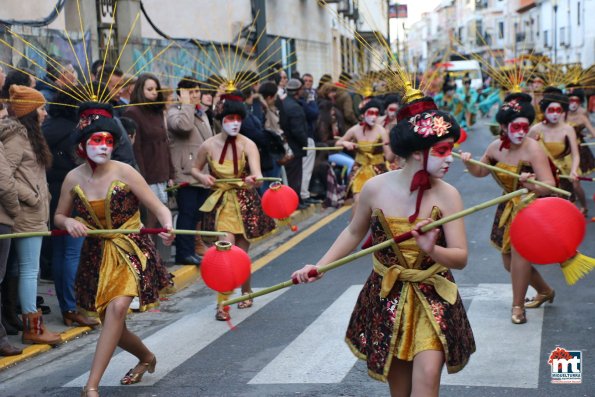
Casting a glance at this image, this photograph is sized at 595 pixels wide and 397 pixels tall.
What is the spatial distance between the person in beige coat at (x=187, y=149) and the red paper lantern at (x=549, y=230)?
6.79 metres

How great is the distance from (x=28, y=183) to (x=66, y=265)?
102 centimetres

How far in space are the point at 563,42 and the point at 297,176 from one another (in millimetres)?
56404

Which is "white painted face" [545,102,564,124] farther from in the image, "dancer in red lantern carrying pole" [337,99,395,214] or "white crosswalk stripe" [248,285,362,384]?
"white crosswalk stripe" [248,285,362,384]

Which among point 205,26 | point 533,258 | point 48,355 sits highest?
point 205,26

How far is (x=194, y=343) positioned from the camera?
8000 mm

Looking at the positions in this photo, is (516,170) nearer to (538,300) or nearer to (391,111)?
(538,300)

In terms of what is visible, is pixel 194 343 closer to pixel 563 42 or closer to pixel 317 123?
pixel 317 123

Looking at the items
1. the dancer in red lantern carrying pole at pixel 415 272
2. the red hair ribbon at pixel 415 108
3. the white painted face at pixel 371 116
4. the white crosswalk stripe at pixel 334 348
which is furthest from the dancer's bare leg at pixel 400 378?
the white painted face at pixel 371 116

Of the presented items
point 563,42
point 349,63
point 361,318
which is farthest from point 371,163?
point 563,42

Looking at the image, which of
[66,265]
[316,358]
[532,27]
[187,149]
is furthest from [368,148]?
[532,27]

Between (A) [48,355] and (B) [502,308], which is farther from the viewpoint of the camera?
(B) [502,308]

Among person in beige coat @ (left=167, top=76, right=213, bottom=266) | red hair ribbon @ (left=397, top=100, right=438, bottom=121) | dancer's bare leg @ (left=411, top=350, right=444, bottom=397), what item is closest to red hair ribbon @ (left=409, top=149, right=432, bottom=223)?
red hair ribbon @ (left=397, top=100, right=438, bottom=121)

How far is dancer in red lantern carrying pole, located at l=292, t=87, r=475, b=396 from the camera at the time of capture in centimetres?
502

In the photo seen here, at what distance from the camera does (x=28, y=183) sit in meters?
8.02
